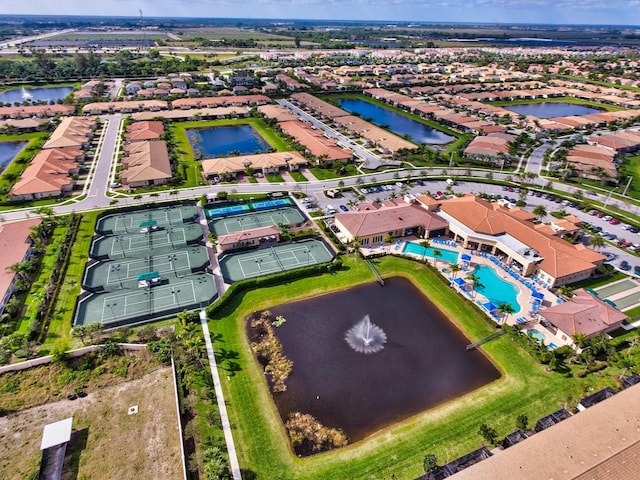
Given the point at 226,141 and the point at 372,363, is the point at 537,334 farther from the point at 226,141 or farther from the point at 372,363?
the point at 226,141

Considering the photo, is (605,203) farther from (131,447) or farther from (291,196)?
(131,447)

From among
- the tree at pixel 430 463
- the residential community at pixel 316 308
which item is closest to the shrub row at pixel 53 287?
the residential community at pixel 316 308

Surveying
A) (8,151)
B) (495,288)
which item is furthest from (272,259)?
(8,151)

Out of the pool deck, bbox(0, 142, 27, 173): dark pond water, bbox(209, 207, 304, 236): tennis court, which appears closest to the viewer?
the pool deck

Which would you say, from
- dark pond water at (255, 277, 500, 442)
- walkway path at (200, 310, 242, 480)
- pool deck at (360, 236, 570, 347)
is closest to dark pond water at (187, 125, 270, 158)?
pool deck at (360, 236, 570, 347)

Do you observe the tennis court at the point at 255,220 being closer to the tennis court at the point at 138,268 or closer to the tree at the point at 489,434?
the tennis court at the point at 138,268

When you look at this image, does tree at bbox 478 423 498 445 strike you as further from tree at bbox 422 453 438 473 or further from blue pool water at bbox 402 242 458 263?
blue pool water at bbox 402 242 458 263

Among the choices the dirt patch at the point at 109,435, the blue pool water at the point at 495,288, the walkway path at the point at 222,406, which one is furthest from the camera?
the blue pool water at the point at 495,288
